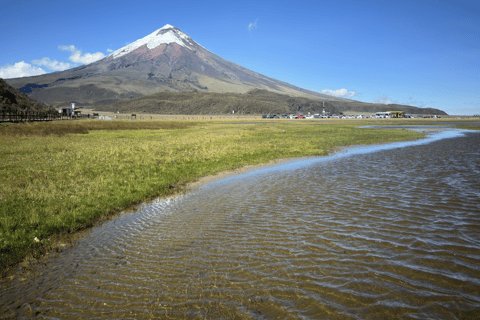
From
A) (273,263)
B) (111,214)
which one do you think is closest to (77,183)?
(111,214)

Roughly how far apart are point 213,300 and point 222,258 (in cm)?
181

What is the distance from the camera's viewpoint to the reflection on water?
5.46m

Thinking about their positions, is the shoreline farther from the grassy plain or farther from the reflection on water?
the reflection on water

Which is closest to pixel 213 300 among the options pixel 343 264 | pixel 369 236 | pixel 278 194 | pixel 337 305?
pixel 337 305

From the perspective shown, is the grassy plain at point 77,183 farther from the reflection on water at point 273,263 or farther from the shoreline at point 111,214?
the reflection on water at point 273,263

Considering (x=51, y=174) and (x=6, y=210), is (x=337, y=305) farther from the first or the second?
(x=51, y=174)

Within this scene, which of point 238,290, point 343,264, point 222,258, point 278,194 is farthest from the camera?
point 278,194

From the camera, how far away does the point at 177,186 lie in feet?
52.6

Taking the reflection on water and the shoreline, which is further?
the shoreline

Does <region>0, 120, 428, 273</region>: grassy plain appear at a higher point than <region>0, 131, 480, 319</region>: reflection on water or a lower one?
higher

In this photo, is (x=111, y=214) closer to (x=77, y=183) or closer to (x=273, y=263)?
(x=77, y=183)

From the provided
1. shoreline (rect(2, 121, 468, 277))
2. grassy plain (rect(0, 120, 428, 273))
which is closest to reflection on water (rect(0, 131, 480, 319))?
shoreline (rect(2, 121, 468, 277))

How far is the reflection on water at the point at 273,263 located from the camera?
5461mm

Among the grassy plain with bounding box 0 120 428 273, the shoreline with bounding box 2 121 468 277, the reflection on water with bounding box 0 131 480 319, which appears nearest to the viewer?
the reflection on water with bounding box 0 131 480 319
